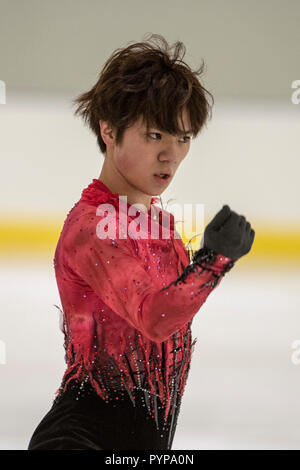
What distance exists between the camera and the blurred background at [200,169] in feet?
9.78

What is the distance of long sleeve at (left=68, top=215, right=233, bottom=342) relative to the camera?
0.80 metres

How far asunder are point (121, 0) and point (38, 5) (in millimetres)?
500

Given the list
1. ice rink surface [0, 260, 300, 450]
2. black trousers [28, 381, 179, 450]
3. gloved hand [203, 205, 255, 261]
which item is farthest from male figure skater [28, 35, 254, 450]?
ice rink surface [0, 260, 300, 450]

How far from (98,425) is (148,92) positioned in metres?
0.54

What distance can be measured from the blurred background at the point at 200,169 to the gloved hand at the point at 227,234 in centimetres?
189

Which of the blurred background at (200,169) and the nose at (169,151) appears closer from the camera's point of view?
the nose at (169,151)

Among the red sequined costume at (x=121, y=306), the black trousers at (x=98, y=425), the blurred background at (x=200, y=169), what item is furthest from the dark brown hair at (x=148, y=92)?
the blurred background at (x=200, y=169)

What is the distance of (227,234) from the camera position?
2.57 ft

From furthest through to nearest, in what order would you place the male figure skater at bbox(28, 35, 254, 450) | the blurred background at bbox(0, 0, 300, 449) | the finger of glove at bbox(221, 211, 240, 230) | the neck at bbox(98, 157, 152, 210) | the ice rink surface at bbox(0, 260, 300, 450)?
the blurred background at bbox(0, 0, 300, 449)
the ice rink surface at bbox(0, 260, 300, 450)
the neck at bbox(98, 157, 152, 210)
the male figure skater at bbox(28, 35, 254, 450)
the finger of glove at bbox(221, 211, 240, 230)

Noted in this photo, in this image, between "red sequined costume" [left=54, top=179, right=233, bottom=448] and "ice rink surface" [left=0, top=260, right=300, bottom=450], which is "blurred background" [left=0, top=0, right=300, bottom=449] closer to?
"ice rink surface" [left=0, top=260, right=300, bottom=450]

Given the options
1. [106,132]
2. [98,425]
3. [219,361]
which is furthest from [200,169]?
[98,425]

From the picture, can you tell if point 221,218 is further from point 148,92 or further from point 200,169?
point 200,169

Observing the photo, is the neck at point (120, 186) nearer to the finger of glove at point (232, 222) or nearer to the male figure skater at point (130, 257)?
the male figure skater at point (130, 257)

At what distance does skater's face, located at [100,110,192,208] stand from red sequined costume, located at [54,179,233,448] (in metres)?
0.05
